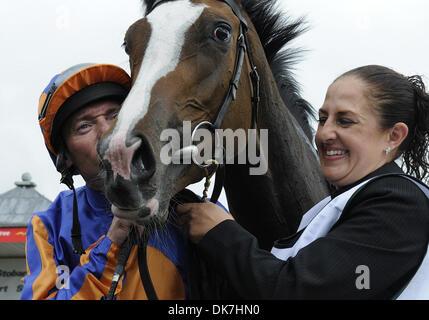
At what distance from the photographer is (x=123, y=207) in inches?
62.7

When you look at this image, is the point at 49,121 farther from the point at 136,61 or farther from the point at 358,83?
the point at 358,83

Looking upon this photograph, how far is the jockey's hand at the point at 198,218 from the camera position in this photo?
6.11ft

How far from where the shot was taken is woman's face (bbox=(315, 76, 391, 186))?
181 cm

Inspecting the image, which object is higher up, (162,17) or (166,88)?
(162,17)

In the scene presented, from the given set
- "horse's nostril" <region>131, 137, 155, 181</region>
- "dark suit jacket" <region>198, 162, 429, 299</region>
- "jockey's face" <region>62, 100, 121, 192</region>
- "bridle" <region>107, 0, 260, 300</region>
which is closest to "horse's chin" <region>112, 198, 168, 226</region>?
"horse's nostril" <region>131, 137, 155, 181</region>

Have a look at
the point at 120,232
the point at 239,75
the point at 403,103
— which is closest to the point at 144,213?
the point at 120,232

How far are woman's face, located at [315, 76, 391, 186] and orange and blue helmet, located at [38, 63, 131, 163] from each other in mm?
1018

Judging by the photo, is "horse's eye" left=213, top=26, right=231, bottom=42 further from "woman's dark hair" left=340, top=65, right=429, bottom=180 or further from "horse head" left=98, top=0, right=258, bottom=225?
"woman's dark hair" left=340, top=65, right=429, bottom=180

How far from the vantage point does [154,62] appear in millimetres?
1853

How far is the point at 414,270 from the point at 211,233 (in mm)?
772

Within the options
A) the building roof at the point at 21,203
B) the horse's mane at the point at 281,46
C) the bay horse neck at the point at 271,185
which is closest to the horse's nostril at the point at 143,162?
the bay horse neck at the point at 271,185

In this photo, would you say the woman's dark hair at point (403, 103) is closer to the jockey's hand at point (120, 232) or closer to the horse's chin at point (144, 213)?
the horse's chin at point (144, 213)

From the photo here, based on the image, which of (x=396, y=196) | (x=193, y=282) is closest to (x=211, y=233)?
(x=193, y=282)
